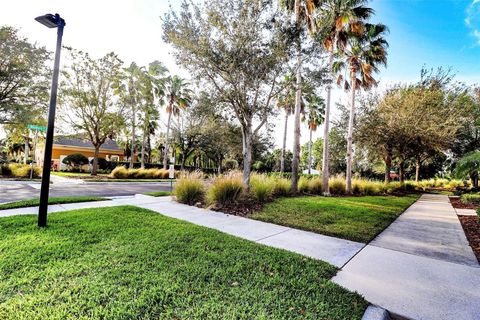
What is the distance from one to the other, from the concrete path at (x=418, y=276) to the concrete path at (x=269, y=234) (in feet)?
1.03

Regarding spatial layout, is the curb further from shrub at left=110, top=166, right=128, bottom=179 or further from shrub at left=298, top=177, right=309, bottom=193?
shrub at left=110, top=166, right=128, bottom=179

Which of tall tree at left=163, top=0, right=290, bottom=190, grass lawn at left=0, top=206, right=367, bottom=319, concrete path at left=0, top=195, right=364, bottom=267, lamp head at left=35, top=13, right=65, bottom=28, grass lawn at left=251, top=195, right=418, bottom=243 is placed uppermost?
tall tree at left=163, top=0, right=290, bottom=190

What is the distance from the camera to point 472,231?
232 inches

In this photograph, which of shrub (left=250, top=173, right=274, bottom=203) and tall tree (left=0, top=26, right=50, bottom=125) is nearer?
shrub (left=250, top=173, right=274, bottom=203)

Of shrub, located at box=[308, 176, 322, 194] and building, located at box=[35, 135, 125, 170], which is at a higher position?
building, located at box=[35, 135, 125, 170]

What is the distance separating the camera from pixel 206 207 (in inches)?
299

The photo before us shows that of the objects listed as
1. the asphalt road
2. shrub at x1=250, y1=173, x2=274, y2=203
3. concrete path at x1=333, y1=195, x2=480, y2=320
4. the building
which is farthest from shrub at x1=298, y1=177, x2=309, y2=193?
the building

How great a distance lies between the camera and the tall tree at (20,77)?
555 inches

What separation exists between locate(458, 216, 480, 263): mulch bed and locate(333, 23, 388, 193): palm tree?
19.9ft

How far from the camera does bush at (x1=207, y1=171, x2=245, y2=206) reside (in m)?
7.70

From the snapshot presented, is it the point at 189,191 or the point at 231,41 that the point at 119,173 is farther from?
Answer: the point at 231,41

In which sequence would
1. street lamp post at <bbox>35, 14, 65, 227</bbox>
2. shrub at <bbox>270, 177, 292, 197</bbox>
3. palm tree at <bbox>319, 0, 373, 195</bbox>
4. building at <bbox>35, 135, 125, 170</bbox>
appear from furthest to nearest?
building at <bbox>35, 135, 125, 170</bbox>, palm tree at <bbox>319, 0, 373, 195</bbox>, shrub at <bbox>270, 177, 292, 197</bbox>, street lamp post at <bbox>35, 14, 65, 227</bbox>

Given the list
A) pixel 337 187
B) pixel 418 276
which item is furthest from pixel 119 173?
pixel 418 276

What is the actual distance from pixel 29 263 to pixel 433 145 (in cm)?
2021
